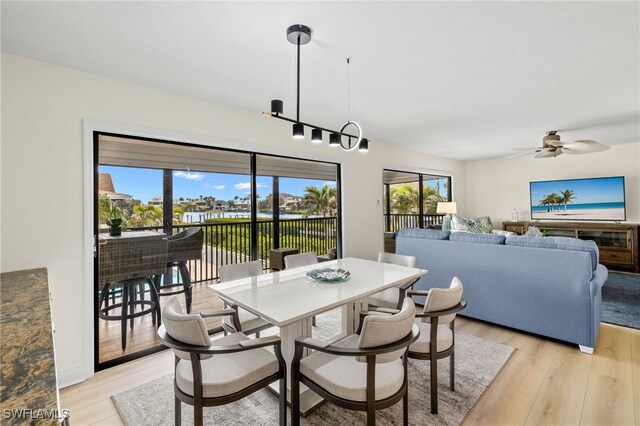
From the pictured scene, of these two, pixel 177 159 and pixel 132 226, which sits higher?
pixel 177 159

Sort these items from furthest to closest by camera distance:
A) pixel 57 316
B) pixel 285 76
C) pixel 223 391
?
pixel 285 76
pixel 57 316
pixel 223 391

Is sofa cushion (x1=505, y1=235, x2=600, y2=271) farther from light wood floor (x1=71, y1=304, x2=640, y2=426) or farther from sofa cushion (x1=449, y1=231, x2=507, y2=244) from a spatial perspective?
light wood floor (x1=71, y1=304, x2=640, y2=426)

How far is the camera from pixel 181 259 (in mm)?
3160

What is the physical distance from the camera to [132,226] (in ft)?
9.04

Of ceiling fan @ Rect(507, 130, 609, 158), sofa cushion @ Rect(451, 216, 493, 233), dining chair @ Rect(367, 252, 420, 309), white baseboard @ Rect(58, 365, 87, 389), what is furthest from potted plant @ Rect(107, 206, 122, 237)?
sofa cushion @ Rect(451, 216, 493, 233)

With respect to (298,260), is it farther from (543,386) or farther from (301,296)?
(543,386)

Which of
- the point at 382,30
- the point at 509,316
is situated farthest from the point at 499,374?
the point at 382,30

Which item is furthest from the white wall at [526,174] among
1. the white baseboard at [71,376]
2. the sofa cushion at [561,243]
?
the white baseboard at [71,376]

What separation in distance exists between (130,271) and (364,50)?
110 inches

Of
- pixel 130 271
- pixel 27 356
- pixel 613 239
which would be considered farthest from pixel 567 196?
pixel 27 356

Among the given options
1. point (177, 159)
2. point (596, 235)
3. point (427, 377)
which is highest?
point (177, 159)

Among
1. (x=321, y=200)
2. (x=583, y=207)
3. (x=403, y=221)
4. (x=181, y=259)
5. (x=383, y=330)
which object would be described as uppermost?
(x=321, y=200)

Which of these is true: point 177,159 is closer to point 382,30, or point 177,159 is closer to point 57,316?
point 57,316

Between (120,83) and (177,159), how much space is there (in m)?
0.79
